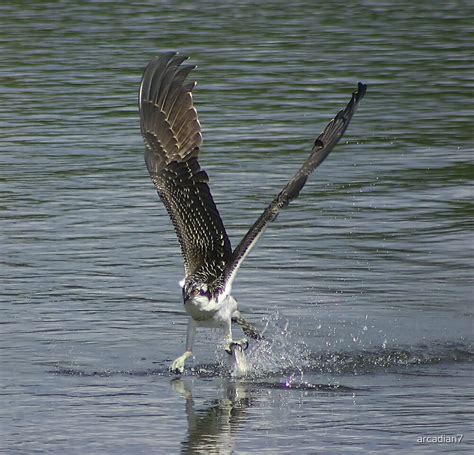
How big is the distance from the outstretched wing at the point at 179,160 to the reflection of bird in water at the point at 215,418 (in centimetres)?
83

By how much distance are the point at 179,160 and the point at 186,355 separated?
1472 mm

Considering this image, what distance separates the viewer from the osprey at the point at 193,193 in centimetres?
898

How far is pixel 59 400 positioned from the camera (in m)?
8.51

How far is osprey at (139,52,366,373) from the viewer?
898 cm

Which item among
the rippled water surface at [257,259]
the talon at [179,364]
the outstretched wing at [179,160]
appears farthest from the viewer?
the outstretched wing at [179,160]

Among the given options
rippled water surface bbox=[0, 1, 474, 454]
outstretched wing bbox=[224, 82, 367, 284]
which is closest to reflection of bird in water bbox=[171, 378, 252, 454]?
rippled water surface bbox=[0, 1, 474, 454]

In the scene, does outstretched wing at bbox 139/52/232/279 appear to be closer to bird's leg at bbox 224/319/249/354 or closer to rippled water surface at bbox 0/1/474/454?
bird's leg at bbox 224/319/249/354

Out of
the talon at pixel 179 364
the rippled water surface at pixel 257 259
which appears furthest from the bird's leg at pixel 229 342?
the talon at pixel 179 364

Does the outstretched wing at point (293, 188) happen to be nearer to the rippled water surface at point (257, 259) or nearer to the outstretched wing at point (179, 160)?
the outstretched wing at point (179, 160)

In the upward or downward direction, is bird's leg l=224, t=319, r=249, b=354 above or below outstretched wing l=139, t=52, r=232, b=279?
below

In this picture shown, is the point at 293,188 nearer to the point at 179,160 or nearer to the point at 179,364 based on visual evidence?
the point at 179,160

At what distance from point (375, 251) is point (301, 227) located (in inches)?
37.7

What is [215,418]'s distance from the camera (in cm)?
822

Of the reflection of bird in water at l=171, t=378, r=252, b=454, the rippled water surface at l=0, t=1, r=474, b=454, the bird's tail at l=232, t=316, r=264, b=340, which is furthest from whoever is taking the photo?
the bird's tail at l=232, t=316, r=264, b=340
